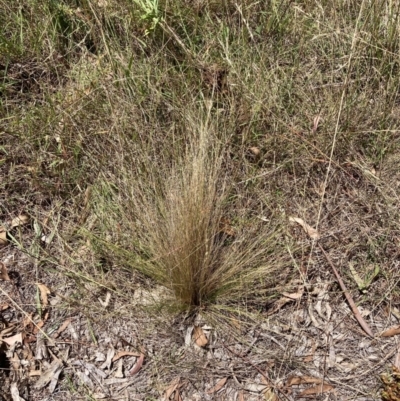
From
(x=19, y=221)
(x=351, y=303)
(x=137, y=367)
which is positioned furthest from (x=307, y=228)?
(x=19, y=221)

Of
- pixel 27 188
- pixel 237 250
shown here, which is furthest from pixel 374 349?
pixel 27 188

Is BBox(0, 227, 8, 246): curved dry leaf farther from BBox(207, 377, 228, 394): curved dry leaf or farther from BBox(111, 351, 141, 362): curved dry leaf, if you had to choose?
BBox(207, 377, 228, 394): curved dry leaf

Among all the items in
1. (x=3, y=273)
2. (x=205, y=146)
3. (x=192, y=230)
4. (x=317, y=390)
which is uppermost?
(x=205, y=146)

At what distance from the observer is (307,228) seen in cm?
223

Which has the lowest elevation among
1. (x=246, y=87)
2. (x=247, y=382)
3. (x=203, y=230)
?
(x=247, y=382)

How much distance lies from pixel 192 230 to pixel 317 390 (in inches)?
29.4

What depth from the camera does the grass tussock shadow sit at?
1.98 m

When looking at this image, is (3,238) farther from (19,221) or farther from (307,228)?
(307,228)

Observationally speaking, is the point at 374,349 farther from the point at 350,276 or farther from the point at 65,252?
the point at 65,252

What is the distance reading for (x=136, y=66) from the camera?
8.29 feet

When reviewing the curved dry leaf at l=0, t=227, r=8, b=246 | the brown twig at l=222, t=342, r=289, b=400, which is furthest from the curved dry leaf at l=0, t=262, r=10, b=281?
the brown twig at l=222, t=342, r=289, b=400

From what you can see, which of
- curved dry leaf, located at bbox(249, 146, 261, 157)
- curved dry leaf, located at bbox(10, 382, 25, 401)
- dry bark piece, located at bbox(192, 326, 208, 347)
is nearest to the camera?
curved dry leaf, located at bbox(10, 382, 25, 401)

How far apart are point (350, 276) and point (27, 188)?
1.45 meters

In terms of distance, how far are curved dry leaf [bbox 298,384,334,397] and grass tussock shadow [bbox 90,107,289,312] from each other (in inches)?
14.4
